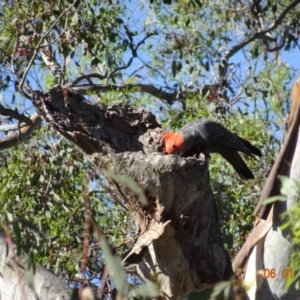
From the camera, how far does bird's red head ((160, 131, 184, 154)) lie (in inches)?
202

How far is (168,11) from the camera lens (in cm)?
1051

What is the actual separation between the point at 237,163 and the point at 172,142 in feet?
5.53

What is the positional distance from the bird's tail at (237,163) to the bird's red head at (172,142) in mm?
1276

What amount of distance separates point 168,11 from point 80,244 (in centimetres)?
483

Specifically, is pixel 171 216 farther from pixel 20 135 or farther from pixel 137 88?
pixel 137 88

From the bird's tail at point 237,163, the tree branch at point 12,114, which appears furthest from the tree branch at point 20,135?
the bird's tail at point 237,163

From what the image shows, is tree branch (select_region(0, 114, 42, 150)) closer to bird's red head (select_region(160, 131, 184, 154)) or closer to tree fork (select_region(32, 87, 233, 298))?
bird's red head (select_region(160, 131, 184, 154))

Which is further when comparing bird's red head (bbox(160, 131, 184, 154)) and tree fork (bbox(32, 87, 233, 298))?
bird's red head (bbox(160, 131, 184, 154))

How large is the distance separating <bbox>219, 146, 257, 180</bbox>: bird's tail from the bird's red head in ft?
4.19

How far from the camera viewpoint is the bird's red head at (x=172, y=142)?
5.12m

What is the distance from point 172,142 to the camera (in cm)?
529
